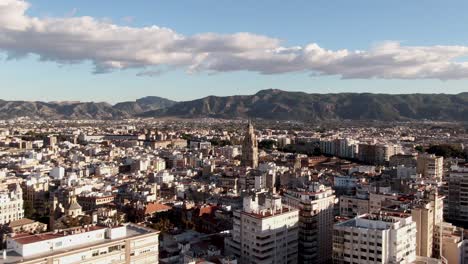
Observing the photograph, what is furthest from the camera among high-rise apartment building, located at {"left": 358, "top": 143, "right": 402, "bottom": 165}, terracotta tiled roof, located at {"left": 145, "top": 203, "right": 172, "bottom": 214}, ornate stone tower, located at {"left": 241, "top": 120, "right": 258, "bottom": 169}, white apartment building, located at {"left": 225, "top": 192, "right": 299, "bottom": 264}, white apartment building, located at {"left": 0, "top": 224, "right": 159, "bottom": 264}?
high-rise apartment building, located at {"left": 358, "top": 143, "right": 402, "bottom": 165}

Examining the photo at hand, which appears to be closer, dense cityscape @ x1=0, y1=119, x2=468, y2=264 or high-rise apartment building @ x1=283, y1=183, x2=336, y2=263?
dense cityscape @ x1=0, y1=119, x2=468, y2=264

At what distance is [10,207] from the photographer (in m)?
45.9

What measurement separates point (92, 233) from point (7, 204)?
81.8 ft

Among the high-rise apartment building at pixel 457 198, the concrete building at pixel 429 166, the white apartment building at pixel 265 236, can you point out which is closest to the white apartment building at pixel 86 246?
the white apartment building at pixel 265 236

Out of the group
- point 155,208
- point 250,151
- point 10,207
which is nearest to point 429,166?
point 250,151

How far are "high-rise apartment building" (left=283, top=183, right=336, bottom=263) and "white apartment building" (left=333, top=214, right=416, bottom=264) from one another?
17.9ft

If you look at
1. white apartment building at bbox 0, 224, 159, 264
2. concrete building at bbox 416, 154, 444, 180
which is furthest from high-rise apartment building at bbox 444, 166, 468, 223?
white apartment building at bbox 0, 224, 159, 264

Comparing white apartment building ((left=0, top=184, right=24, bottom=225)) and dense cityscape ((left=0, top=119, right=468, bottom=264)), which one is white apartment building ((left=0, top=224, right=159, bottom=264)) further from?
white apartment building ((left=0, top=184, right=24, bottom=225))

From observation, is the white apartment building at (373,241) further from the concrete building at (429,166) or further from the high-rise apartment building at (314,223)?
the concrete building at (429,166)

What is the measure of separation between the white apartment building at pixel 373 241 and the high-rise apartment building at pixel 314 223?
545 cm

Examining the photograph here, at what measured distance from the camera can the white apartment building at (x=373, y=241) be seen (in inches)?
1123

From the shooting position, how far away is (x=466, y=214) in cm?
4781

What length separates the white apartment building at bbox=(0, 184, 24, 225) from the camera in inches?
1777

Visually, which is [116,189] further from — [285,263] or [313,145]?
[313,145]
